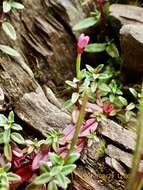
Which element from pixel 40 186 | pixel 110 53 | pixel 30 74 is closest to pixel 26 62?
pixel 30 74

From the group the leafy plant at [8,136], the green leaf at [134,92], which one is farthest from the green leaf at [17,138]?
the green leaf at [134,92]

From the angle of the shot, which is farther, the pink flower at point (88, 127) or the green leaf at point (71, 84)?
the green leaf at point (71, 84)

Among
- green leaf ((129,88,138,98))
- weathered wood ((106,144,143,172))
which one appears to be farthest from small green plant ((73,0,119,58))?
weathered wood ((106,144,143,172))

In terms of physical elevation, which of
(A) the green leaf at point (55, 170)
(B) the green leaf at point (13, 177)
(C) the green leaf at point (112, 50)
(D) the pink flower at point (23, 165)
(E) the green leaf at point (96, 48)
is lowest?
(D) the pink flower at point (23, 165)

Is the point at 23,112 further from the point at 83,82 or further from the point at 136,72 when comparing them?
the point at 136,72

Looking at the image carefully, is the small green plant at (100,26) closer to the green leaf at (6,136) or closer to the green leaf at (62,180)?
the green leaf at (6,136)

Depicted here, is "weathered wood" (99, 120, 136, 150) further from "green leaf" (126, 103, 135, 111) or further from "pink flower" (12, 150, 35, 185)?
"pink flower" (12, 150, 35, 185)
